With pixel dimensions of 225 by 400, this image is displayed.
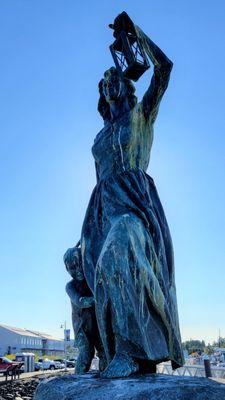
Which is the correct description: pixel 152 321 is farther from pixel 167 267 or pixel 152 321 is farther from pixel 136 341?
pixel 167 267

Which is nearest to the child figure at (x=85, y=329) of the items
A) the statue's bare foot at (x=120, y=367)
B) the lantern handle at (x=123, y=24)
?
the statue's bare foot at (x=120, y=367)

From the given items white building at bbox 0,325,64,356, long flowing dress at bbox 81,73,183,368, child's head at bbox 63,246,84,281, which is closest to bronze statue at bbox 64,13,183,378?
long flowing dress at bbox 81,73,183,368

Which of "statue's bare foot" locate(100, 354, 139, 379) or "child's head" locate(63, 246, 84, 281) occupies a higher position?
"child's head" locate(63, 246, 84, 281)

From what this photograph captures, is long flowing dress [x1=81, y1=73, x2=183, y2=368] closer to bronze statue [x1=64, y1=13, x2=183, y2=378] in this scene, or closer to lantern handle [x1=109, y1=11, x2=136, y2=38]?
bronze statue [x1=64, y1=13, x2=183, y2=378]

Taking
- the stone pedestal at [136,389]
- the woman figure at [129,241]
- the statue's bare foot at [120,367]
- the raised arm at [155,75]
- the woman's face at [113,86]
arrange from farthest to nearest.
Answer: the woman's face at [113,86], the raised arm at [155,75], the woman figure at [129,241], the statue's bare foot at [120,367], the stone pedestal at [136,389]

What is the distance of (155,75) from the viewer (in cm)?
379

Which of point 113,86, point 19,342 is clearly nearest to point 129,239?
point 113,86

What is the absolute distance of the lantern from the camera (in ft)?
12.9

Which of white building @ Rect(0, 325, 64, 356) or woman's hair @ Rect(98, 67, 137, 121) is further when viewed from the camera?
white building @ Rect(0, 325, 64, 356)

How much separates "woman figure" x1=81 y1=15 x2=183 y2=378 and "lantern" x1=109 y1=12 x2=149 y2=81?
0.09 metres

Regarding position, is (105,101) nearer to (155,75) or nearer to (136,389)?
(155,75)

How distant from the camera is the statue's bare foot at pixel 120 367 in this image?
2729 millimetres

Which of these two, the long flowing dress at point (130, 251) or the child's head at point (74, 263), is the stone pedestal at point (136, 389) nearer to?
the long flowing dress at point (130, 251)

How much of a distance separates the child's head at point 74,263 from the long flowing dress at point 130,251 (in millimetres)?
146
